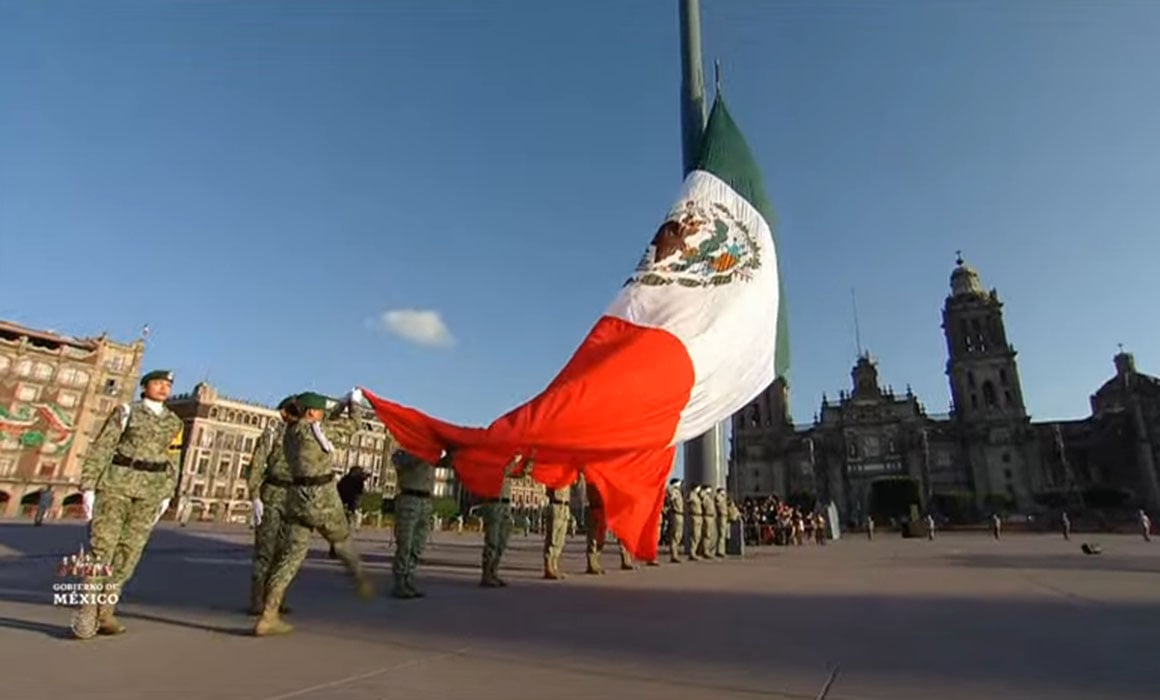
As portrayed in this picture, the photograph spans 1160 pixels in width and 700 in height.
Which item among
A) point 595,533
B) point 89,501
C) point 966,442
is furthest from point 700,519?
point 966,442

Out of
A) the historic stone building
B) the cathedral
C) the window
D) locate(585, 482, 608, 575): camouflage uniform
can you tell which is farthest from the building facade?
the window

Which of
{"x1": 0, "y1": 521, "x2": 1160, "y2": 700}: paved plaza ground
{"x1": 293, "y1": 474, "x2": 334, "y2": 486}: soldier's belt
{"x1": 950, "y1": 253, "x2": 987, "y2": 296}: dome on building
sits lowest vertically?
{"x1": 0, "y1": 521, "x2": 1160, "y2": 700}: paved plaza ground

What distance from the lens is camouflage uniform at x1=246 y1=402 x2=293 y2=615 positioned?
17.4ft

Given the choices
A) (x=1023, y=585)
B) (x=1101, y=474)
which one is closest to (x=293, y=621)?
(x=1023, y=585)

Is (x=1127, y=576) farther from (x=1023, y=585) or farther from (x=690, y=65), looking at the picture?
(x=690, y=65)

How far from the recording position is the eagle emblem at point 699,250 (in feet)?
31.9

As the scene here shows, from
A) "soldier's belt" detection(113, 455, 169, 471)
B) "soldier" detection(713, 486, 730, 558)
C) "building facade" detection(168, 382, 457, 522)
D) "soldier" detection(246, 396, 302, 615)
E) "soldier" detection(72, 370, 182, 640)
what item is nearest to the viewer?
"soldier" detection(72, 370, 182, 640)

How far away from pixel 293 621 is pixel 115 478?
5.28 feet

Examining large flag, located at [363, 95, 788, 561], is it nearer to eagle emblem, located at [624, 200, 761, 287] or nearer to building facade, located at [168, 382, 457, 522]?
eagle emblem, located at [624, 200, 761, 287]

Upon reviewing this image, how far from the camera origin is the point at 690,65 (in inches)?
659

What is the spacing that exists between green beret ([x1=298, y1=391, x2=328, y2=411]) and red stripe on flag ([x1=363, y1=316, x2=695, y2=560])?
76 cm

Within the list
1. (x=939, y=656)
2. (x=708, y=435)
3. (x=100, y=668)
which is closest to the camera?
(x=100, y=668)

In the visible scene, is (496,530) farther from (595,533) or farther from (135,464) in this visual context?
(135,464)

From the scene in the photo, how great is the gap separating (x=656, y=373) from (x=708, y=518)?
22.3ft
